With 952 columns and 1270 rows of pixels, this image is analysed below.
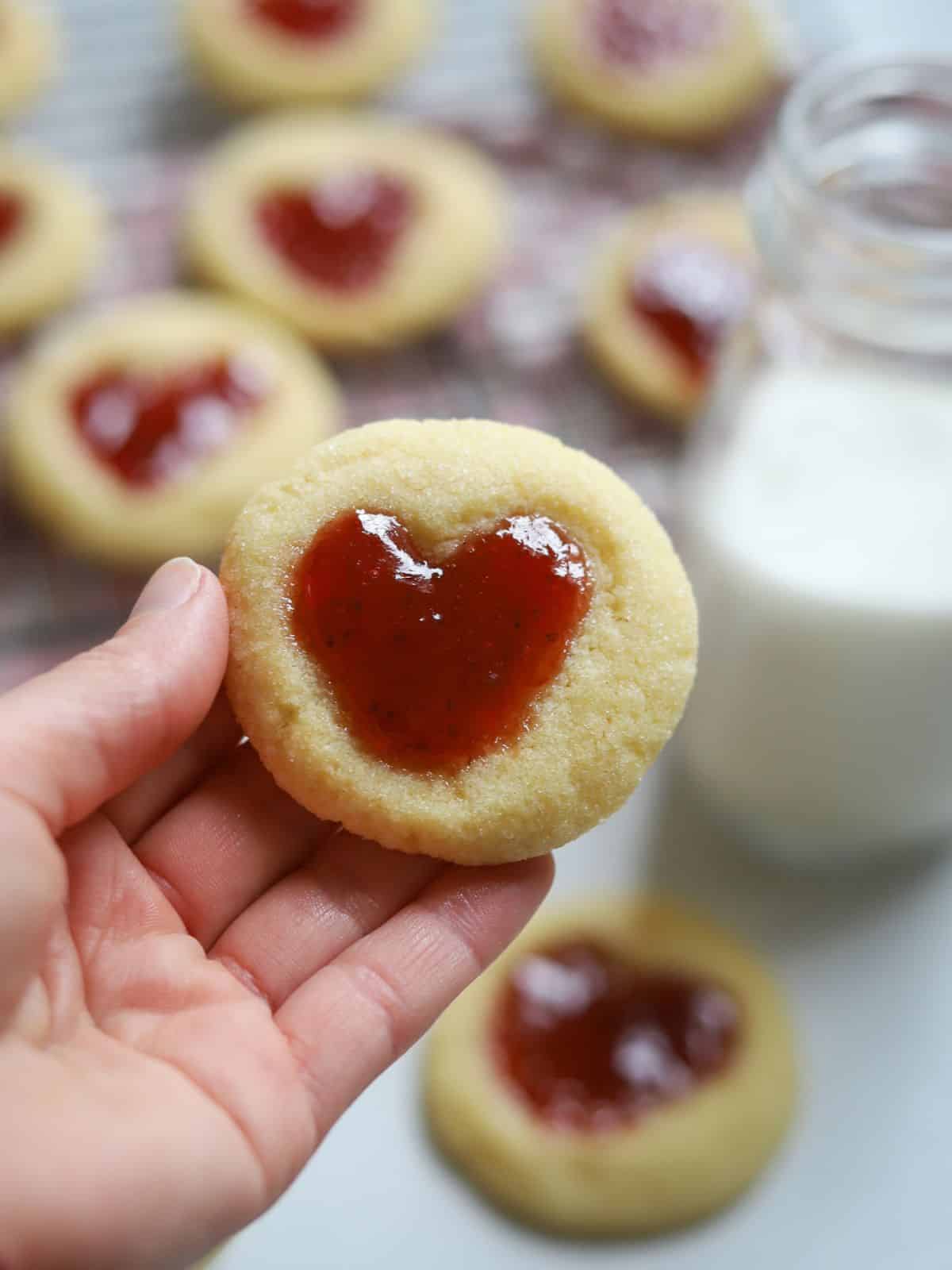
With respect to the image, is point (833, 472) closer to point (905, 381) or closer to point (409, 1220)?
point (905, 381)

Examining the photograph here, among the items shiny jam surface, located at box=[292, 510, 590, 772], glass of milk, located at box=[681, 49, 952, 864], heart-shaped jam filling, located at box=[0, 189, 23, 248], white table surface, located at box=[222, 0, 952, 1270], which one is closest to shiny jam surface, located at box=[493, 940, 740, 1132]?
white table surface, located at box=[222, 0, 952, 1270]

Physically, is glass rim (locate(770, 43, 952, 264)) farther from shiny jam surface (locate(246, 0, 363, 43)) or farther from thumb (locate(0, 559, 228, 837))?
shiny jam surface (locate(246, 0, 363, 43))

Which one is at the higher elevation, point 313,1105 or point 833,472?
point 833,472

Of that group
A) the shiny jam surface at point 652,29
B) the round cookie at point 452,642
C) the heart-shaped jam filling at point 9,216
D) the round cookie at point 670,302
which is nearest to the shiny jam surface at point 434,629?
the round cookie at point 452,642

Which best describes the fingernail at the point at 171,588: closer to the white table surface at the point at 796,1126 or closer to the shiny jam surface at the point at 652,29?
the white table surface at the point at 796,1126

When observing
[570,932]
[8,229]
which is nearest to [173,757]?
[570,932]
